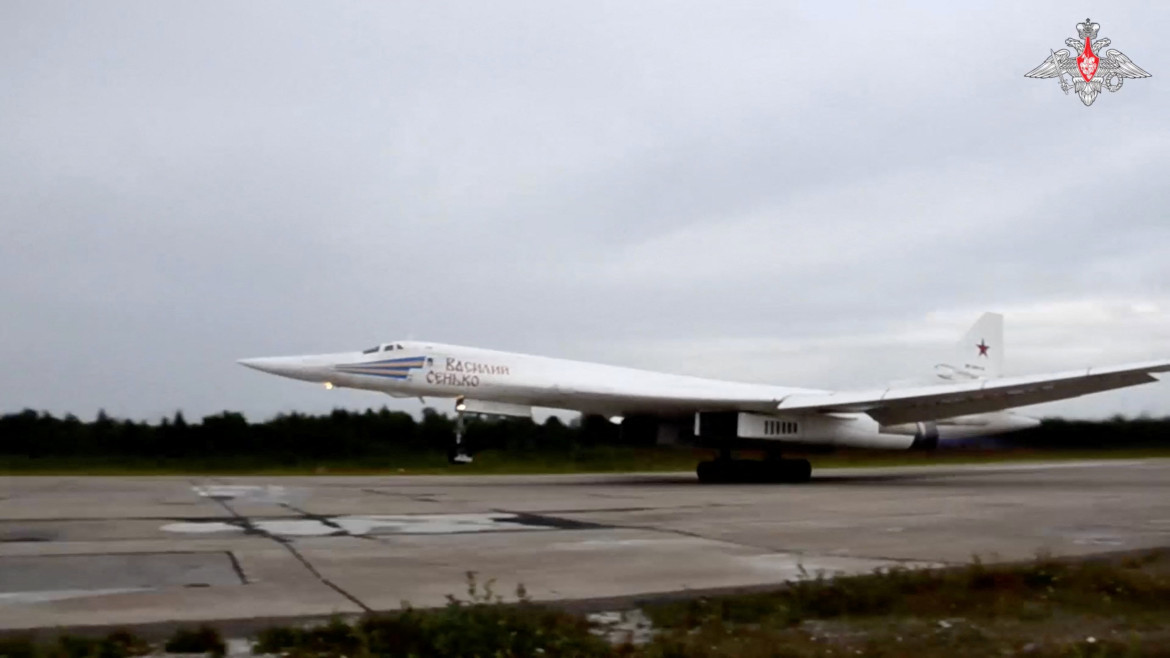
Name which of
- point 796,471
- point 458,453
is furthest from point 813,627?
point 796,471

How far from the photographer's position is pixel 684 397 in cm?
1916

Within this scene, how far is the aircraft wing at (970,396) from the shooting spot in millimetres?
17547

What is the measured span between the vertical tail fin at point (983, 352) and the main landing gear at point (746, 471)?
554 cm

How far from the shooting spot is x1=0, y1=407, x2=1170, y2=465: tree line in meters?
30.1

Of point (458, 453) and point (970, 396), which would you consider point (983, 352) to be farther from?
point (458, 453)

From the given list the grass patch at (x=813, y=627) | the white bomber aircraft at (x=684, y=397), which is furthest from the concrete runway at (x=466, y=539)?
the white bomber aircraft at (x=684, y=397)

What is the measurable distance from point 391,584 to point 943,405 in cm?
1487

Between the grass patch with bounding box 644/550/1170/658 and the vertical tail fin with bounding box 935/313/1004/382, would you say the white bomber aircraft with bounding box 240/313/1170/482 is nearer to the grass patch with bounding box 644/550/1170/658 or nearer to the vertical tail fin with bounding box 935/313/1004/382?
the vertical tail fin with bounding box 935/313/1004/382

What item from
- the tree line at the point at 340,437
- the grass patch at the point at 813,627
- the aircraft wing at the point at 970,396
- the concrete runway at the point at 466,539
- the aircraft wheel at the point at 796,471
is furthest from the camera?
the tree line at the point at 340,437

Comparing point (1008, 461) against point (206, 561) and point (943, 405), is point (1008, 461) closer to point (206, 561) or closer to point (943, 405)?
point (943, 405)

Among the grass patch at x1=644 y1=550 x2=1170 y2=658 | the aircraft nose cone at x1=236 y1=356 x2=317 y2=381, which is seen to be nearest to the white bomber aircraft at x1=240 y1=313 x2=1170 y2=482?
the aircraft nose cone at x1=236 y1=356 x2=317 y2=381

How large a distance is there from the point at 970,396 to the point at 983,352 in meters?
6.53

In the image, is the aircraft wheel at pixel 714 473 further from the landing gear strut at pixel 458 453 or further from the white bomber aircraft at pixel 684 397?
the landing gear strut at pixel 458 453

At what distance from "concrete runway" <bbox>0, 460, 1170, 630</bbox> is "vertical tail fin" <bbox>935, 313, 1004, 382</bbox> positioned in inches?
285
